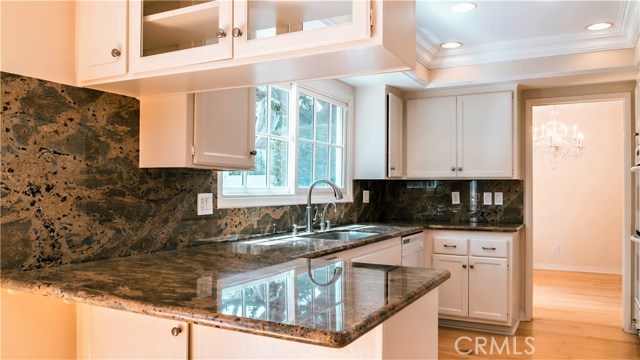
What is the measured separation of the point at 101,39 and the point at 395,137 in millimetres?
2966

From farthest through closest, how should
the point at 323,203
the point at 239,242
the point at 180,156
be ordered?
the point at 323,203
the point at 239,242
the point at 180,156

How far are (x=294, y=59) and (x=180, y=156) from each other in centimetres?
80

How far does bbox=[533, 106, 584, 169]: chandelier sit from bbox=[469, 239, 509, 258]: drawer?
3.42 m

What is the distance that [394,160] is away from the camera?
4328mm

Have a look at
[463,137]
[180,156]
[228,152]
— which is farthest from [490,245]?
[180,156]

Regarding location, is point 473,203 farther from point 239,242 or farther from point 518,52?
point 239,242

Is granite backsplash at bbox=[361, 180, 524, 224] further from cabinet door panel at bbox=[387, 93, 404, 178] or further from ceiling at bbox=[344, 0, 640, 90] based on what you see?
ceiling at bbox=[344, 0, 640, 90]

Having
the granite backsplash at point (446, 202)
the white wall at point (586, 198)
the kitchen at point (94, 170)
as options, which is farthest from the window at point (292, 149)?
the white wall at point (586, 198)

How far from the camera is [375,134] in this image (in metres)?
4.25

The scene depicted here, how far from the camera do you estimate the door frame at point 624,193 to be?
396 cm

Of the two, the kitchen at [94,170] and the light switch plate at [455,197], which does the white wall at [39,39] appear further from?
the light switch plate at [455,197]

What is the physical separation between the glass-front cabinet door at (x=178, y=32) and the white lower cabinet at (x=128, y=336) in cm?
84

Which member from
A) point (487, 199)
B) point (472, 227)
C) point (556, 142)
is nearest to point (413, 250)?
point (472, 227)

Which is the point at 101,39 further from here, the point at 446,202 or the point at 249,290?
the point at 446,202
